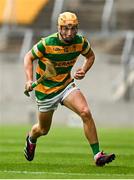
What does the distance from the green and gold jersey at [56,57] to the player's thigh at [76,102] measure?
0.24 m

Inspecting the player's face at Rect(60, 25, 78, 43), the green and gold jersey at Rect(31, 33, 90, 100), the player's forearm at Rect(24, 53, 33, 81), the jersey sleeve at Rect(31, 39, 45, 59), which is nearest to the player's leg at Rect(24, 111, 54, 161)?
the green and gold jersey at Rect(31, 33, 90, 100)

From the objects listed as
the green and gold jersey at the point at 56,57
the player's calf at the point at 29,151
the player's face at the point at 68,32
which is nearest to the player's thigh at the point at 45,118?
the green and gold jersey at the point at 56,57

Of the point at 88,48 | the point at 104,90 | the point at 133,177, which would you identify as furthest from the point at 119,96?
the point at 133,177

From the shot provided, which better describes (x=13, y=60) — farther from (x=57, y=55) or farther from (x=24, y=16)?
(x=57, y=55)

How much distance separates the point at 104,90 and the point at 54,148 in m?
14.1

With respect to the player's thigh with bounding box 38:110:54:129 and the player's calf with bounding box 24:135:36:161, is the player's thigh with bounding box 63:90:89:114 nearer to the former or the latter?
the player's thigh with bounding box 38:110:54:129

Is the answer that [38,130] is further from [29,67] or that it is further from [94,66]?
[94,66]

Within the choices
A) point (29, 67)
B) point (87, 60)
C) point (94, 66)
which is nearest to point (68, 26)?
point (29, 67)

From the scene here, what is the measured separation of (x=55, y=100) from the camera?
539 inches

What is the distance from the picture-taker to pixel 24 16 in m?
39.3

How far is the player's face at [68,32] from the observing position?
13.1 metres

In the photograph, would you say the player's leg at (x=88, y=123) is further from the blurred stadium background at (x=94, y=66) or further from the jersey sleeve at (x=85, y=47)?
the blurred stadium background at (x=94, y=66)

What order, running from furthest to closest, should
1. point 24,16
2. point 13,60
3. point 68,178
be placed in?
1. point 24,16
2. point 13,60
3. point 68,178

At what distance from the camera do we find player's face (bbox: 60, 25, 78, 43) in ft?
43.0
